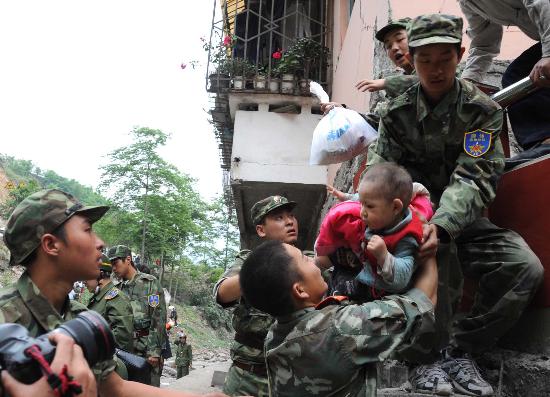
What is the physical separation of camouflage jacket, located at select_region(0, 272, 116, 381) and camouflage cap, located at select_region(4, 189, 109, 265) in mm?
131

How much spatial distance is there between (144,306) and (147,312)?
0.08m

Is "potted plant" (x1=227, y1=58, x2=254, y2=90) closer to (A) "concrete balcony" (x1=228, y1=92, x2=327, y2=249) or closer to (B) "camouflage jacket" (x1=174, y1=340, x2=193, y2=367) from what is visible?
(A) "concrete balcony" (x1=228, y1=92, x2=327, y2=249)

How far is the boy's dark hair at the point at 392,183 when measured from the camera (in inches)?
75.4

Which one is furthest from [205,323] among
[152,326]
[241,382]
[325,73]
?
[241,382]

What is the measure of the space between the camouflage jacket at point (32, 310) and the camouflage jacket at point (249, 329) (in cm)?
127

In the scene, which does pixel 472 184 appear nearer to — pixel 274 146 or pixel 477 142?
pixel 477 142

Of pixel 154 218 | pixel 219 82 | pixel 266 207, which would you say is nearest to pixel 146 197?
pixel 154 218

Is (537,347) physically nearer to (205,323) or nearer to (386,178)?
(386,178)

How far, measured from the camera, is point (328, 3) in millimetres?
10711

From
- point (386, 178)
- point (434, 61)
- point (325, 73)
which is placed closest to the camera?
point (386, 178)

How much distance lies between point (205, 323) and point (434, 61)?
29898 mm

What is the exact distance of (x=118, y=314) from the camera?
4.95 meters

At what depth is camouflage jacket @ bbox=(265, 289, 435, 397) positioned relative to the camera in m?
1.69

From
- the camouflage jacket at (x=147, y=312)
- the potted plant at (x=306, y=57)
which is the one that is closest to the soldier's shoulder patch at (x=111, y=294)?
the camouflage jacket at (x=147, y=312)
